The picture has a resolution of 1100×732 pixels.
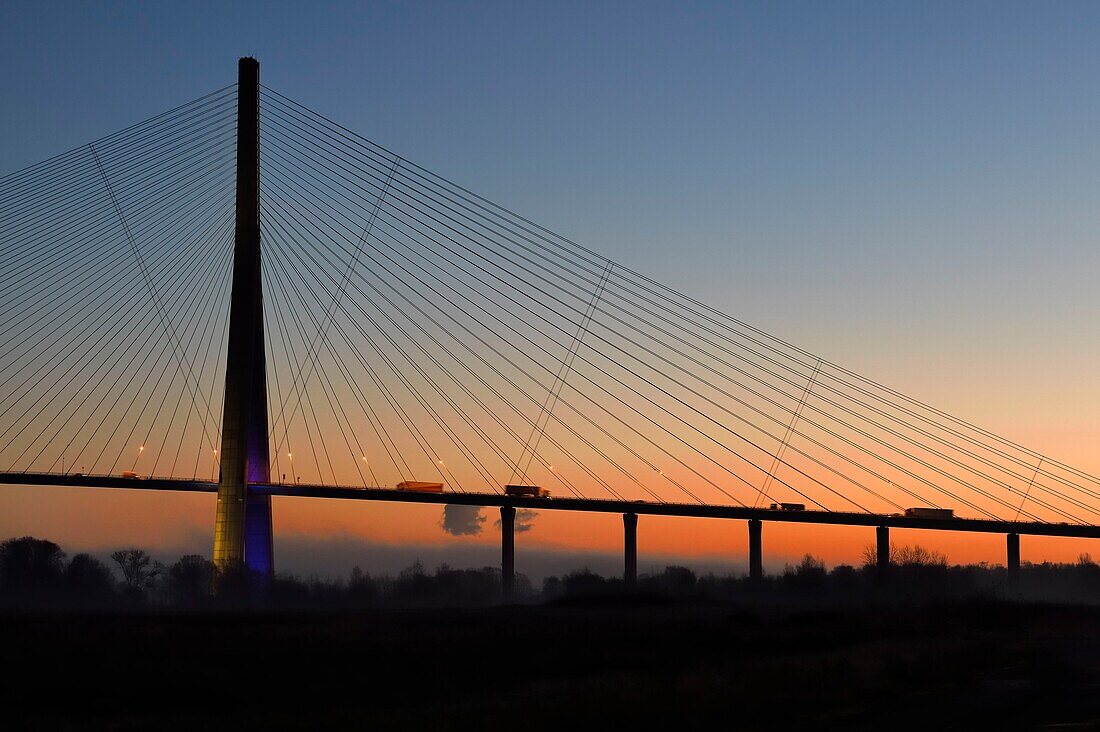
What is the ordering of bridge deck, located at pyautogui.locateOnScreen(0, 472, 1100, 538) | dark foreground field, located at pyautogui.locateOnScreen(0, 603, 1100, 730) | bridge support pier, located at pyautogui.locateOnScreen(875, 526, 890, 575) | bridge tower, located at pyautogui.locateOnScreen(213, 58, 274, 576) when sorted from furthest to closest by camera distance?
bridge support pier, located at pyautogui.locateOnScreen(875, 526, 890, 575), bridge deck, located at pyautogui.locateOnScreen(0, 472, 1100, 538), bridge tower, located at pyautogui.locateOnScreen(213, 58, 274, 576), dark foreground field, located at pyautogui.locateOnScreen(0, 603, 1100, 730)

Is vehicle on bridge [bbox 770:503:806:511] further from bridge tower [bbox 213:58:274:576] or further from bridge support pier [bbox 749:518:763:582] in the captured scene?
bridge tower [bbox 213:58:274:576]

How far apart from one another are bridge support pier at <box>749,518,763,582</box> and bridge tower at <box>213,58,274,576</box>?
126 feet

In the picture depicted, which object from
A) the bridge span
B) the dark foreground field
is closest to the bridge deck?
the bridge span

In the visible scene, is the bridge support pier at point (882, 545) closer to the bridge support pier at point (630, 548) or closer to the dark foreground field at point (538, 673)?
the bridge support pier at point (630, 548)

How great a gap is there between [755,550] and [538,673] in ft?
216

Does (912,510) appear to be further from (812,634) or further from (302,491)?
(812,634)

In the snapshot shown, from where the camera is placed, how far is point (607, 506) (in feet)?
341

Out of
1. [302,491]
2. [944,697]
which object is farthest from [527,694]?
[302,491]

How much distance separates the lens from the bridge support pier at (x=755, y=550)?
102m

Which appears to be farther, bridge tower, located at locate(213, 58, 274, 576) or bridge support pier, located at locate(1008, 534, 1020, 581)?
bridge support pier, located at locate(1008, 534, 1020, 581)

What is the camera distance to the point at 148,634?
45.7 metres

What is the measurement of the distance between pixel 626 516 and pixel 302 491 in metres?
25.7

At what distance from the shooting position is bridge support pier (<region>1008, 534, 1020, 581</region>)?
104938mm

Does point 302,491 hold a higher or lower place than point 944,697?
higher
